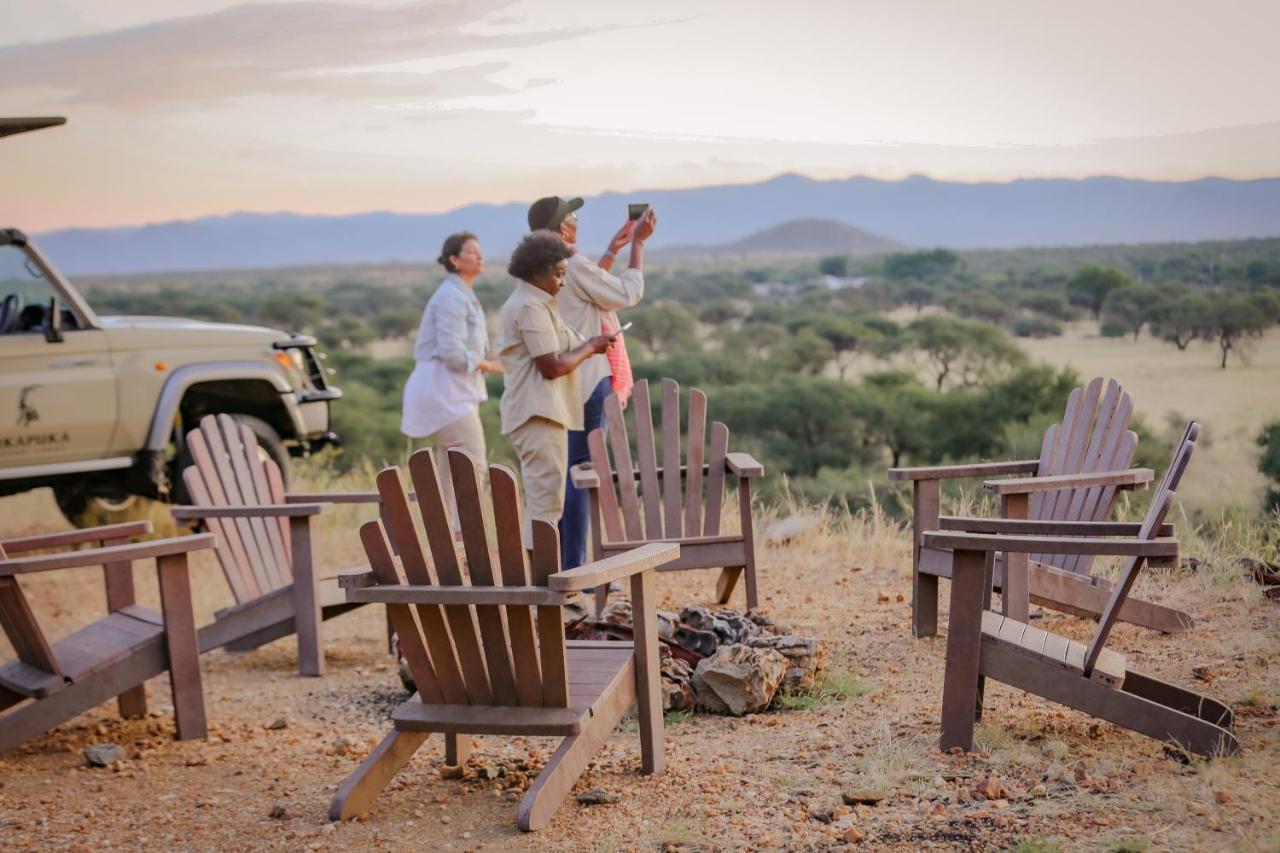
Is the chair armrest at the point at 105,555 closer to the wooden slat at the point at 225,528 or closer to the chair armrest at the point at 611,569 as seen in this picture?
the wooden slat at the point at 225,528

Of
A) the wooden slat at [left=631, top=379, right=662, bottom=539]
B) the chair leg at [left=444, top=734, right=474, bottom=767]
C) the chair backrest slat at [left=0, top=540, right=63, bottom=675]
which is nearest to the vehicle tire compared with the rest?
the wooden slat at [left=631, top=379, right=662, bottom=539]

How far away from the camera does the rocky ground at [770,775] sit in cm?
326

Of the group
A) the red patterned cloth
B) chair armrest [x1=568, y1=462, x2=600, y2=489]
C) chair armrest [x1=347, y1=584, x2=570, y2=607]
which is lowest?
chair armrest [x1=568, y1=462, x2=600, y2=489]

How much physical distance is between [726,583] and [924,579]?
1.19 m

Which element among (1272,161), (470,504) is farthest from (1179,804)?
(1272,161)

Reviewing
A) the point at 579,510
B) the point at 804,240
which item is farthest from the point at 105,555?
the point at 804,240

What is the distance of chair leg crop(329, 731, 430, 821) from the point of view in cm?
353

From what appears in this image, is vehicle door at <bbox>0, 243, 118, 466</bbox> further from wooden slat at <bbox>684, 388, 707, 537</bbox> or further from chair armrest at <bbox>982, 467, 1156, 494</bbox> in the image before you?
chair armrest at <bbox>982, 467, 1156, 494</bbox>

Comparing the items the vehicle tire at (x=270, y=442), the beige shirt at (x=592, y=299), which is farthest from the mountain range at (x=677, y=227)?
the beige shirt at (x=592, y=299)

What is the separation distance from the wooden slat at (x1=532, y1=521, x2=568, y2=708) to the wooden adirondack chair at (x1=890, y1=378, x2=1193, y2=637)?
195 cm

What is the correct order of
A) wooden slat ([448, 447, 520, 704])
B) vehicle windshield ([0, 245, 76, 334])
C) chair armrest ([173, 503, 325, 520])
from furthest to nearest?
1. vehicle windshield ([0, 245, 76, 334])
2. chair armrest ([173, 503, 325, 520])
3. wooden slat ([448, 447, 520, 704])

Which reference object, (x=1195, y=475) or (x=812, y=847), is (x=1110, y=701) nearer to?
(x=812, y=847)

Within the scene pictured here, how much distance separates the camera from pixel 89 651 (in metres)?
4.45

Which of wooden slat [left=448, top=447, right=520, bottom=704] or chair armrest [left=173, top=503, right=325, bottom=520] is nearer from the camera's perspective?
wooden slat [left=448, top=447, right=520, bottom=704]
